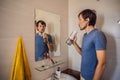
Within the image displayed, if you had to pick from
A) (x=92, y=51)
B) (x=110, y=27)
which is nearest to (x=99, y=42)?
(x=92, y=51)

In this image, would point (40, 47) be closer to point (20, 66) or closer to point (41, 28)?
point (41, 28)

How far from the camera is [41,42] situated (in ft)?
4.42

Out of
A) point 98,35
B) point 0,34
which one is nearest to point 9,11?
point 0,34

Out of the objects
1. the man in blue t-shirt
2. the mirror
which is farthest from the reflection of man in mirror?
the man in blue t-shirt

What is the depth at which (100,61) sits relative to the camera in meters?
1.01

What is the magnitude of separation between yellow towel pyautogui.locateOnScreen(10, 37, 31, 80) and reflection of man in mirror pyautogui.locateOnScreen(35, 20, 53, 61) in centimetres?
24

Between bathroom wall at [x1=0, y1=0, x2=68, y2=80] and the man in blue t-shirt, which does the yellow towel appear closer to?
bathroom wall at [x1=0, y1=0, x2=68, y2=80]

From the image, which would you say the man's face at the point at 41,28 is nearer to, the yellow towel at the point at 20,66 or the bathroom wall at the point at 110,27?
the yellow towel at the point at 20,66

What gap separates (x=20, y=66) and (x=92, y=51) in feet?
2.30

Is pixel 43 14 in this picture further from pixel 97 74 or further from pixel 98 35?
pixel 97 74

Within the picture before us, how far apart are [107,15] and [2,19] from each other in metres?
1.26

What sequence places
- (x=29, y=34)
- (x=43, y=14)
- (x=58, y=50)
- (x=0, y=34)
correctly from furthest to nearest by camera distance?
(x=58, y=50)
(x=43, y=14)
(x=29, y=34)
(x=0, y=34)

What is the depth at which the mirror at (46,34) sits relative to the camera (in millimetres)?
1296

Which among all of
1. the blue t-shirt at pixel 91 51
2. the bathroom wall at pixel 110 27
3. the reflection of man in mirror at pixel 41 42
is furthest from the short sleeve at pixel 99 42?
the reflection of man in mirror at pixel 41 42
